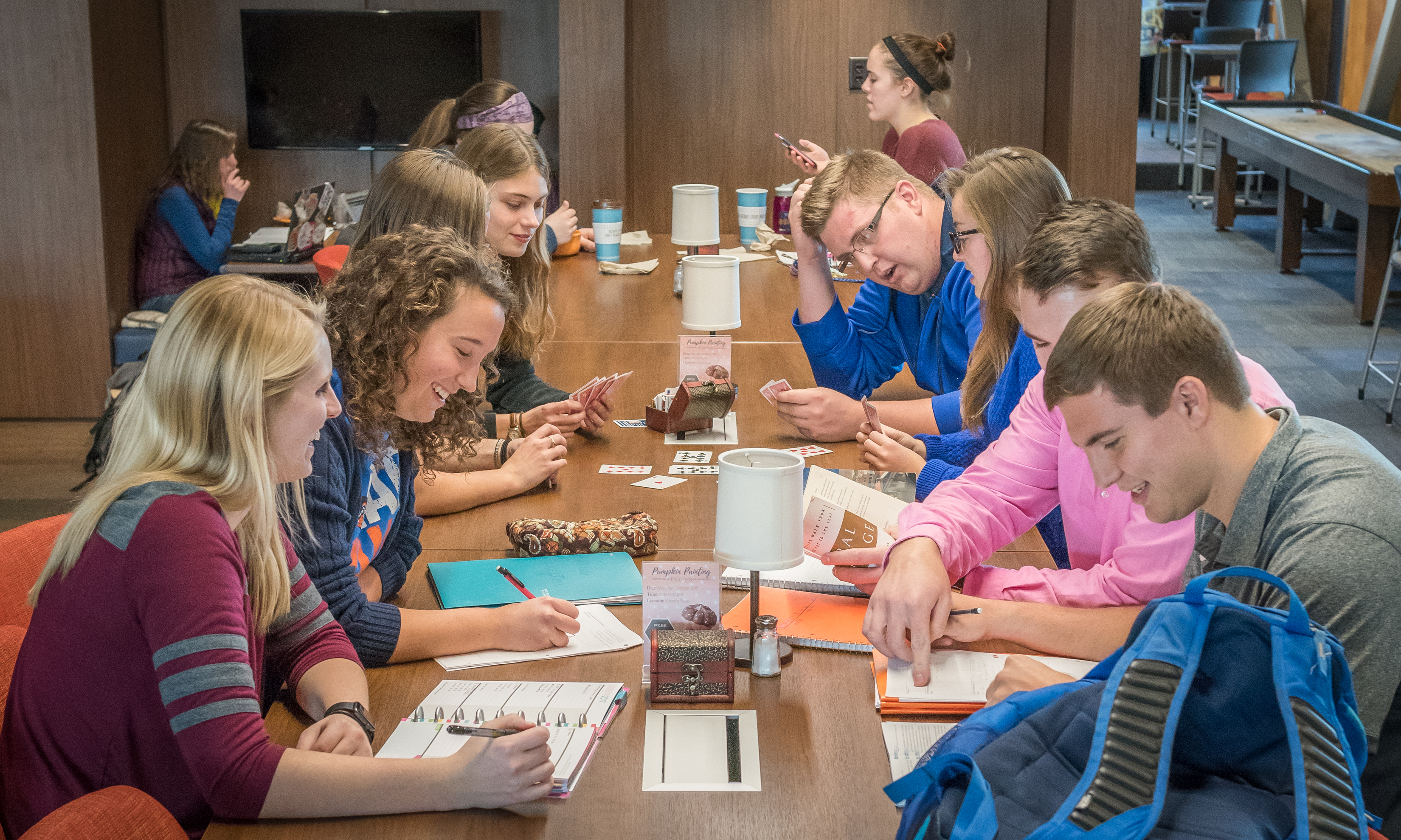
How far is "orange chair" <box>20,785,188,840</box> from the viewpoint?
1.21 meters

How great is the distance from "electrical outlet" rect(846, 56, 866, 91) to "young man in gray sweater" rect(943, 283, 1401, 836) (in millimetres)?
4755

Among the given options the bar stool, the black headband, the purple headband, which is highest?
the black headband

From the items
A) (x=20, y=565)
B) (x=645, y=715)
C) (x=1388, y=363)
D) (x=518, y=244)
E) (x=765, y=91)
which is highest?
(x=765, y=91)

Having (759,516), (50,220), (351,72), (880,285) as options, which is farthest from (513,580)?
(351,72)

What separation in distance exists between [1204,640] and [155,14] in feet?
19.6

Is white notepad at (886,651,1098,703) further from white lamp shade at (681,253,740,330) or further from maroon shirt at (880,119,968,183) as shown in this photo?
maroon shirt at (880,119,968,183)

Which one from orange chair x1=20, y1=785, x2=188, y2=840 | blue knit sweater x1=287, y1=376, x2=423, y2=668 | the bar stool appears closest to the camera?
orange chair x1=20, y1=785, x2=188, y2=840

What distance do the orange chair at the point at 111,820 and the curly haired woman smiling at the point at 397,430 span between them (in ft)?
1.21

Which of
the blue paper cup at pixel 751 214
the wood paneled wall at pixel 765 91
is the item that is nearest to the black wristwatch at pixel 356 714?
the blue paper cup at pixel 751 214

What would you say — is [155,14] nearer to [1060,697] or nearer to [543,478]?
[543,478]

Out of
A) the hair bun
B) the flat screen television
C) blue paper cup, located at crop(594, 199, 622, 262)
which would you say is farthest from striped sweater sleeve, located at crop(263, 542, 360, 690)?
the flat screen television

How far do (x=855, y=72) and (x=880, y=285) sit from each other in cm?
315

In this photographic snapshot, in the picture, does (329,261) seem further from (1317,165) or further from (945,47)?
(1317,165)

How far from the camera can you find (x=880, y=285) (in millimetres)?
3131
